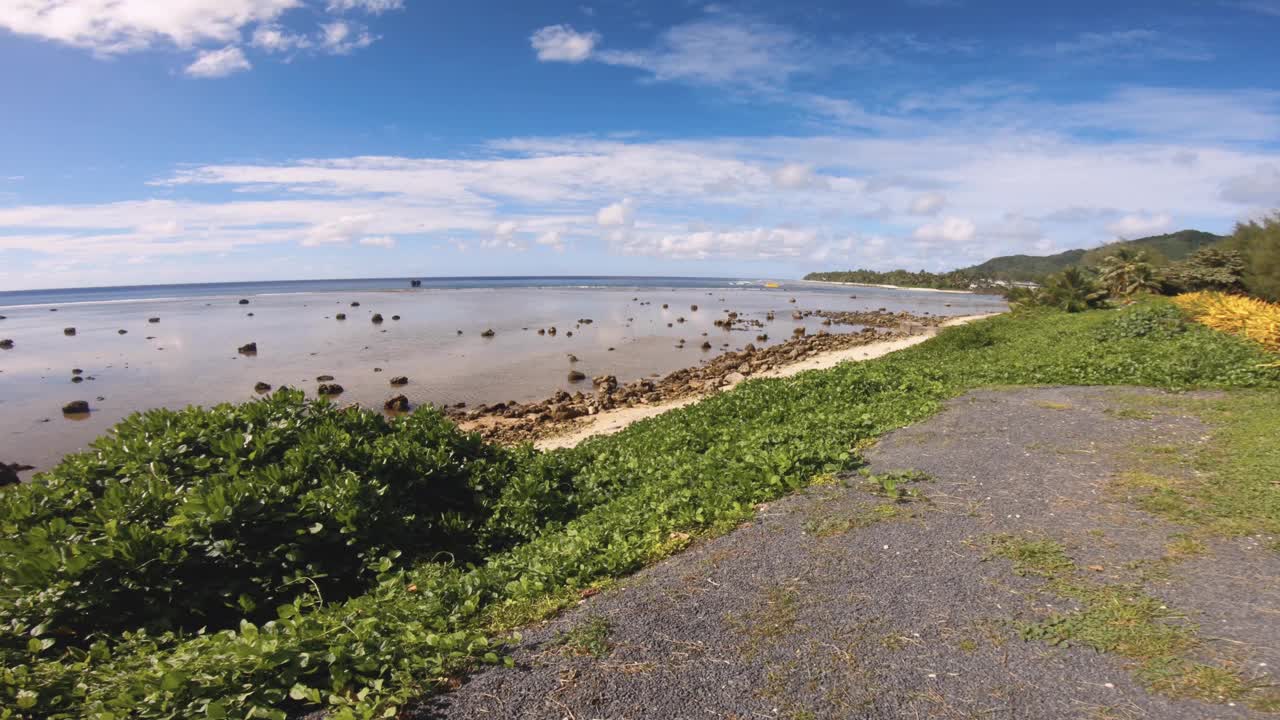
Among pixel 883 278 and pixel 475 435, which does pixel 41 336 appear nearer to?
pixel 475 435

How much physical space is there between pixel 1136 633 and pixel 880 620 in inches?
63.3

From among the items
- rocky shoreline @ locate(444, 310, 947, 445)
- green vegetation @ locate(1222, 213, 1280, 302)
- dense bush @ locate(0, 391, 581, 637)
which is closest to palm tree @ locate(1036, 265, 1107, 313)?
green vegetation @ locate(1222, 213, 1280, 302)

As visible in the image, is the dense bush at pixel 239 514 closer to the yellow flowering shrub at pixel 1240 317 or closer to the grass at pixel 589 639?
the grass at pixel 589 639

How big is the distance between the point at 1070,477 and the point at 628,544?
17.3ft

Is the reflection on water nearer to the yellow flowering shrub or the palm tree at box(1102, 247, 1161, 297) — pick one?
the palm tree at box(1102, 247, 1161, 297)

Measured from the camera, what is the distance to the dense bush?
4898 millimetres

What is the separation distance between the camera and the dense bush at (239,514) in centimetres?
490

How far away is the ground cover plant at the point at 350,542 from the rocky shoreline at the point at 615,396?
17.0ft

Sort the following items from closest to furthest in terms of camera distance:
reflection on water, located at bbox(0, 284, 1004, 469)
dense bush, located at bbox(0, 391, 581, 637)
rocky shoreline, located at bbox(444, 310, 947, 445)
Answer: dense bush, located at bbox(0, 391, 581, 637) → rocky shoreline, located at bbox(444, 310, 947, 445) → reflection on water, located at bbox(0, 284, 1004, 469)

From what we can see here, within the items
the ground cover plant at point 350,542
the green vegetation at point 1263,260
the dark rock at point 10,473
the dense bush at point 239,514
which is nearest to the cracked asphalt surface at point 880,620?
the ground cover plant at point 350,542

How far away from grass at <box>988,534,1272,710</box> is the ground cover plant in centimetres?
270

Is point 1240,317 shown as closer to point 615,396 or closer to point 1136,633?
point 615,396

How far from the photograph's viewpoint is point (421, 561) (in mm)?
6570

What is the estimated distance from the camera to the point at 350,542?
19.8 ft
